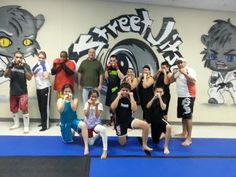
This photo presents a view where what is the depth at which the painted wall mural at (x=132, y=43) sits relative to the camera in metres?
5.61

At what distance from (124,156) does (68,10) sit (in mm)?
3119

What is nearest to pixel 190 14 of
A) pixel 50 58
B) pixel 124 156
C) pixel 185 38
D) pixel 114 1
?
pixel 185 38

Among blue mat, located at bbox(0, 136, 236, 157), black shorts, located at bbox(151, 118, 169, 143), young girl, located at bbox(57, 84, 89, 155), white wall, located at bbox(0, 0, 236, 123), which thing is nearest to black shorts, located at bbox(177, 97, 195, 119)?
black shorts, located at bbox(151, 118, 169, 143)

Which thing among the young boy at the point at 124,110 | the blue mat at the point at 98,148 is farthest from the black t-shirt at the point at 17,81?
the young boy at the point at 124,110

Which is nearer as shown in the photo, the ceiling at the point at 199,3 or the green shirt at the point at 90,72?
the green shirt at the point at 90,72

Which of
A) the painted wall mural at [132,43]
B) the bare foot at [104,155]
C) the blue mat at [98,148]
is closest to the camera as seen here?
the bare foot at [104,155]

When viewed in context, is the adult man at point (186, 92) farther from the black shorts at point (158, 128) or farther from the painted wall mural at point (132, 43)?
the painted wall mural at point (132, 43)

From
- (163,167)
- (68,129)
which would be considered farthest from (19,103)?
(163,167)

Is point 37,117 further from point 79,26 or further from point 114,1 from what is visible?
point 114,1

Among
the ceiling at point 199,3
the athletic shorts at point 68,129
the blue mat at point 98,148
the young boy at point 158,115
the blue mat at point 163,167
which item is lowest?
the blue mat at point 163,167

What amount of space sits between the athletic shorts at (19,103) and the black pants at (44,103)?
0.91 feet

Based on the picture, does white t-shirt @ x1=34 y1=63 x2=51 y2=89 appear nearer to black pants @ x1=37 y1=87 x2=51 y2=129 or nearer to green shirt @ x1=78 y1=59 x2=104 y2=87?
black pants @ x1=37 y1=87 x2=51 y2=129

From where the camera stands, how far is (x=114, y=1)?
18.2ft

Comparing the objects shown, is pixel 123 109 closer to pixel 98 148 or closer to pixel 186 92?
pixel 98 148
